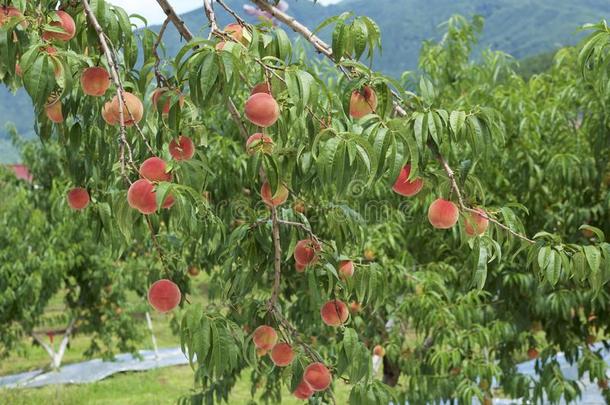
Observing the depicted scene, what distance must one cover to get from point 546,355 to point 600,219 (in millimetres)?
661

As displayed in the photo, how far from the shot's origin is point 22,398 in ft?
20.5

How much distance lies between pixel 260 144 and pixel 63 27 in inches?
15.6

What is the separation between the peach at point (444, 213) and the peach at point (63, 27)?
0.67m

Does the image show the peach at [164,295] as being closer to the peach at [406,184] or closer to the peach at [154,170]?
the peach at [154,170]

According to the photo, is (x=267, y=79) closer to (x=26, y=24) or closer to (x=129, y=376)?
(x=26, y=24)

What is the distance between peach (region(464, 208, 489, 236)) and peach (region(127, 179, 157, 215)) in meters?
0.52

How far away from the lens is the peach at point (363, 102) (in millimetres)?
1102

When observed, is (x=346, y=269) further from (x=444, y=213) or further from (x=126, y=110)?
(x=126, y=110)

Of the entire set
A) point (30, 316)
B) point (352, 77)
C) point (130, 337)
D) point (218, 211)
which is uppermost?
point (352, 77)

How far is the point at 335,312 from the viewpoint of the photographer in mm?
1399

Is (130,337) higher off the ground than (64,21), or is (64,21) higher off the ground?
(64,21)

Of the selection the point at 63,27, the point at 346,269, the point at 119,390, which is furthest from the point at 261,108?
the point at 119,390

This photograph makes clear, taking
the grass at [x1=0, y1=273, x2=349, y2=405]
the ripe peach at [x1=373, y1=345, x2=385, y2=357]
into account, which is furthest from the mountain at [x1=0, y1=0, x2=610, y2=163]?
the ripe peach at [x1=373, y1=345, x2=385, y2=357]

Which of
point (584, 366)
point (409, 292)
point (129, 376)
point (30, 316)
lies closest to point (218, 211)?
point (409, 292)
